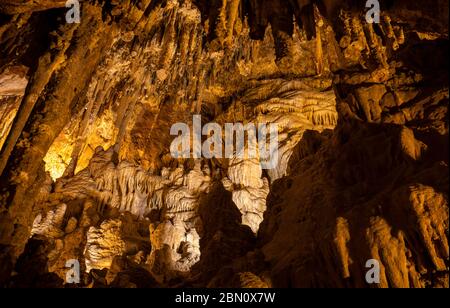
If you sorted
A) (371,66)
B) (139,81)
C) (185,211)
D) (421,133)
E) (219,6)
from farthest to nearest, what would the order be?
1. (139,81)
2. (185,211)
3. (219,6)
4. (371,66)
5. (421,133)

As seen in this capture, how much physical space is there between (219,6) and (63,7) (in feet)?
6.45

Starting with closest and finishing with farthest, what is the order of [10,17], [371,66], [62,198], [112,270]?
[371,66] → [10,17] → [112,270] → [62,198]

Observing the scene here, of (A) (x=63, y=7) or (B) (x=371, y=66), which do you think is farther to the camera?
(A) (x=63, y=7)

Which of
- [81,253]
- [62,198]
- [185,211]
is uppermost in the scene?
[62,198]

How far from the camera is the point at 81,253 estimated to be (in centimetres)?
936

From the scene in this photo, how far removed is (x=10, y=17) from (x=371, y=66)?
458cm

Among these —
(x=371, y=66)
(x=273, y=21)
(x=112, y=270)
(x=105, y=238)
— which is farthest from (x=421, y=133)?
(x=105, y=238)

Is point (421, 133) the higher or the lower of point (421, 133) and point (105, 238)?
the lower

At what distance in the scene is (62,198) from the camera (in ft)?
35.6

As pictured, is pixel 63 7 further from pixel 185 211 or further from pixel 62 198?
pixel 62 198

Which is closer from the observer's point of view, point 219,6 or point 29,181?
point 29,181

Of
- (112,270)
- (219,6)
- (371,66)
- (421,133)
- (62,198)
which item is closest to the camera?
(421,133)

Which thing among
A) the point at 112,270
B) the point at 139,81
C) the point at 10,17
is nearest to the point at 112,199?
the point at 139,81

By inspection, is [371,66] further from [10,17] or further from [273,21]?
[10,17]
